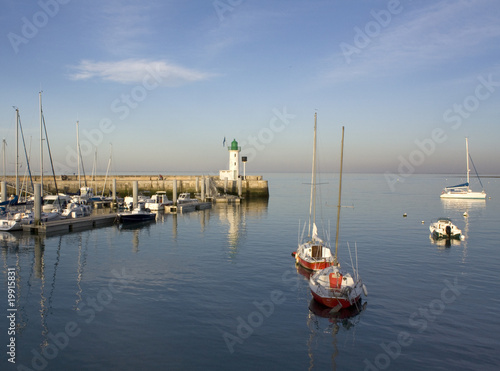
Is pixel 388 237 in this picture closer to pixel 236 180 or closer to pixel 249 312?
pixel 249 312

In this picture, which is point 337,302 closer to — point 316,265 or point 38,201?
point 316,265

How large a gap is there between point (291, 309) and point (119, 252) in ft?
58.6

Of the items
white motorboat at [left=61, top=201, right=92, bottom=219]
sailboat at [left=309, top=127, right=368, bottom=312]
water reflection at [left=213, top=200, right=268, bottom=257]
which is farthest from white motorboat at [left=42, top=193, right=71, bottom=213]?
sailboat at [left=309, top=127, right=368, bottom=312]

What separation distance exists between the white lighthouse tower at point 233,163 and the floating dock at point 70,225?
150ft

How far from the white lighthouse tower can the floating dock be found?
45.7 m

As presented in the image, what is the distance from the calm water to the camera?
45.8 ft

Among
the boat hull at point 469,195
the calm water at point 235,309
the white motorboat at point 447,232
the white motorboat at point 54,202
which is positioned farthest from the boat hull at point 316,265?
the boat hull at point 469,195

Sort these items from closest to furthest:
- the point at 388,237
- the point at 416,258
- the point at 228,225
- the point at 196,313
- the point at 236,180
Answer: the point at 196,313
the point at 416,258
the point at 388,237
the point at 228,225
the point at 236,180

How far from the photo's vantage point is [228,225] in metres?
47.6

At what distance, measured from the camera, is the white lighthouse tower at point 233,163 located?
9262 centimetres

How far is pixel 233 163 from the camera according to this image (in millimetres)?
93562

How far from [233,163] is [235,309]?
249ft

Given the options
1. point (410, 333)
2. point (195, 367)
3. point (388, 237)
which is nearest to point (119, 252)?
point (195, 367)

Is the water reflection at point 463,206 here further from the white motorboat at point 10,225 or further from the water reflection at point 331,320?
the white motorboat at point 10,225
